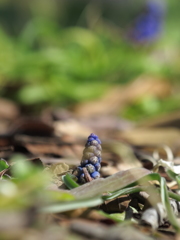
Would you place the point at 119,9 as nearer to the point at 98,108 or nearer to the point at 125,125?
the point at 98,108

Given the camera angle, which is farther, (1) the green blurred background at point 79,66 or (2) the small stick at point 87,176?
(1) the green blurred background at point 79,66

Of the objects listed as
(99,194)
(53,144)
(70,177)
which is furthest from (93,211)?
(53,144)

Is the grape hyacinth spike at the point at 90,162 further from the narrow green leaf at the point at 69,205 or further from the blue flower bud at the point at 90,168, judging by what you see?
the narrow green leaf at the point at 69,205

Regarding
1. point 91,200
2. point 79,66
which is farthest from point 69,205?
point 79,66

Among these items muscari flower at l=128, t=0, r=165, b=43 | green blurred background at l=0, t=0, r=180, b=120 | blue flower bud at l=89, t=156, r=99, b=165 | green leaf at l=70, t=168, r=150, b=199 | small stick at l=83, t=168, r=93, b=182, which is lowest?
green leaf at l=70, t=168, r=150, b=199

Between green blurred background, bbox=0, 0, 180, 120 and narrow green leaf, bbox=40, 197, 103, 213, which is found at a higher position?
green blurred background, bbox=0, 0, 180, 120

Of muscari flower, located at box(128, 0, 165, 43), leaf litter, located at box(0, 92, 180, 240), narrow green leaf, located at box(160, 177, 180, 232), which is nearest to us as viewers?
leaf litter, located at box(0, 92, 180, 240)

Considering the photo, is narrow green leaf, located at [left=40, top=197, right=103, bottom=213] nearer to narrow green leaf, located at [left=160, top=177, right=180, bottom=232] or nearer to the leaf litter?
the leaf litter

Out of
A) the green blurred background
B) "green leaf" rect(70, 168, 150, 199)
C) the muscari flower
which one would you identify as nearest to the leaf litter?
"green leaf" rect(70, 168, 150, 199)

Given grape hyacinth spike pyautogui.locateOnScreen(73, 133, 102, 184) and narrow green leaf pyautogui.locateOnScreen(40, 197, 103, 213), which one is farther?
grape hyacinth spike pyautogui.locateOnScreen(73, 133, 102, 184)

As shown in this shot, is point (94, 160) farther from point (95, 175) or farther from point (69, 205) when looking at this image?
point (69, 205)

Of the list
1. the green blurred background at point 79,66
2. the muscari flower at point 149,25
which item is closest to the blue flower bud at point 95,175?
the green blurred background at point 79,66
